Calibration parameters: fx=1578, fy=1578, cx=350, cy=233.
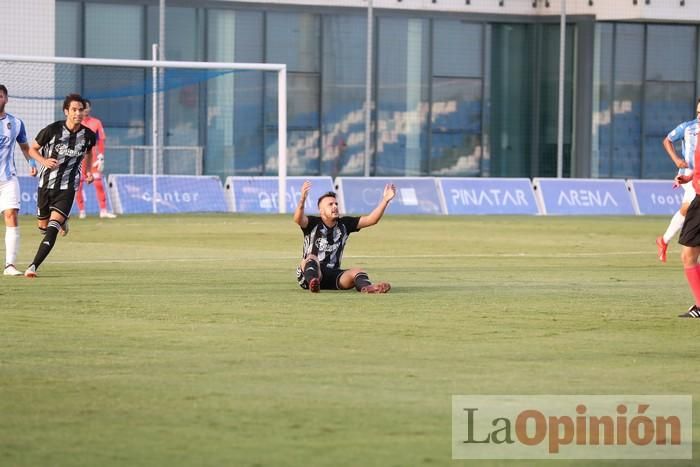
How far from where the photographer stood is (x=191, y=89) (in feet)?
141

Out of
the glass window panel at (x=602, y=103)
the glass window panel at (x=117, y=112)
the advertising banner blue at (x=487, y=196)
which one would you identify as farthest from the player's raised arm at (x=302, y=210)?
the glass window panel at (x=602, y=103)

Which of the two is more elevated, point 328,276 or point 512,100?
point 512,100

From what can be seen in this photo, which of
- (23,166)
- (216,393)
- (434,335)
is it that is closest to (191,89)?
(23,166)

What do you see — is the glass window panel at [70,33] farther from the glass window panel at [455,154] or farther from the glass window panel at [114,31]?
the glass window panel at [455,154]

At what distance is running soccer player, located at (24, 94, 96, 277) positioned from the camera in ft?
55.3

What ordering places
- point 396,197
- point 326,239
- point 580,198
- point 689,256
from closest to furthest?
point 689,256
point 326,239
point 396,197
point 580,198

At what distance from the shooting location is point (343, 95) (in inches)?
Result: 1778

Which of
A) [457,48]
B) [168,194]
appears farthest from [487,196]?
[457,48]

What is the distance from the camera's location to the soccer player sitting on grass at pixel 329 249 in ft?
48.8

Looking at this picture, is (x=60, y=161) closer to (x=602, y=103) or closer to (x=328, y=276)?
(x=328, y=276)

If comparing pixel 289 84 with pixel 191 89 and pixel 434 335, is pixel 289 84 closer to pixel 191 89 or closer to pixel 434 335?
pixel 191 89

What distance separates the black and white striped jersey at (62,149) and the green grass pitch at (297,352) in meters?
1.02

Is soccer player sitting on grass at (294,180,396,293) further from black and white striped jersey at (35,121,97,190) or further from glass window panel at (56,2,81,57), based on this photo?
glass window panel at (56,2,81,57)

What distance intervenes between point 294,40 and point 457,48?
5151 millimetres
